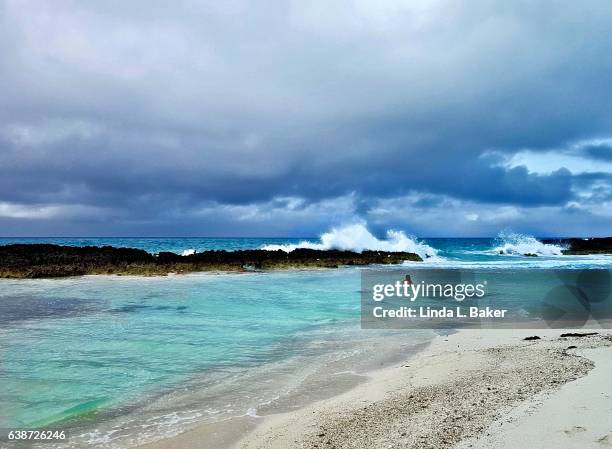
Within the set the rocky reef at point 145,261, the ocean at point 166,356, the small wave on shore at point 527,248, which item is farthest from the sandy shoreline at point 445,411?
the small wave on shore at point 527,248

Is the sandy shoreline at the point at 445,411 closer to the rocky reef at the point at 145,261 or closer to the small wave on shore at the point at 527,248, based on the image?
the rocky reef at the point at 145,261

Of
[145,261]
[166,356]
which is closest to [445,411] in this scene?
[166,356]

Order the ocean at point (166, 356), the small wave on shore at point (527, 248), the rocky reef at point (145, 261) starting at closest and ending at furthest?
1. the ocean at point (166, 356)
2. the rocky reef at point (145, 261)
3. the small wave on shore at point (527, 248)

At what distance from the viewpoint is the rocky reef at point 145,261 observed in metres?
29.9

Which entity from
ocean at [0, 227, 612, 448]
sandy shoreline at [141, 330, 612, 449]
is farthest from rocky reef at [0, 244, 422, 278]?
sandy shoreline at [141, 330, 612, 449]

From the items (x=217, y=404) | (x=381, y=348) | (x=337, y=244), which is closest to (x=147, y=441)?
(x=217, y=404)

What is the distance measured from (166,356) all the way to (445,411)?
648cm

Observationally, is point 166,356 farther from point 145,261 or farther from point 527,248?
point 527,248

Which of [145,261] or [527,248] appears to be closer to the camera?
[145,261]

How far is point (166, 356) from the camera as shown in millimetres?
10211

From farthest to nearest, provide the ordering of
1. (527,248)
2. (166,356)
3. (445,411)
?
(527,248), (166,356), (445,411)

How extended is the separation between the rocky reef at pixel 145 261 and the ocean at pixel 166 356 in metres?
8.91

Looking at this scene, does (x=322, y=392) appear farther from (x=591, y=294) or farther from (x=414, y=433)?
(x=591, y=294)

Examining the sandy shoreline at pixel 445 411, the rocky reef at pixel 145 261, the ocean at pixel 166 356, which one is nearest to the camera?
the sandy shoreline at pixel 445 411
